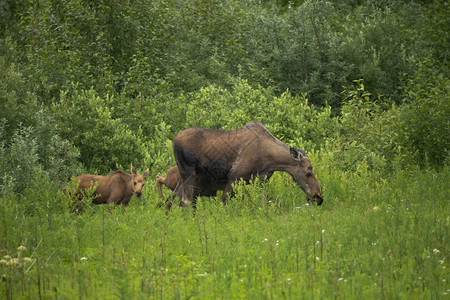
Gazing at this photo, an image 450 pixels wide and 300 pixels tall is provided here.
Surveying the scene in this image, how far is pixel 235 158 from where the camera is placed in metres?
12.2

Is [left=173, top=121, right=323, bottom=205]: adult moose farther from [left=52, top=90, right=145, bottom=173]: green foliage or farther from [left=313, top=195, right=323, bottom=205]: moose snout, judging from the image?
[left=52, top=90, right=145, bottom=173]: green foliage

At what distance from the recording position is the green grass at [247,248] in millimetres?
6871

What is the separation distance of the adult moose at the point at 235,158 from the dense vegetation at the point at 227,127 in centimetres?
45

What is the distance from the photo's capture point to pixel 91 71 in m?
21.4

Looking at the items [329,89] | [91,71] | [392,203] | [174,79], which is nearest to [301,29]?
[329,89]

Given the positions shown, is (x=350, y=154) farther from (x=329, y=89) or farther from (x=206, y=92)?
(x=329, y=89)

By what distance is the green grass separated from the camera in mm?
6871

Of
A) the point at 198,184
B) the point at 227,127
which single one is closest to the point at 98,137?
the point at 227,127

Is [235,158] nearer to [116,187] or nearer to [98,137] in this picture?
[116,187]

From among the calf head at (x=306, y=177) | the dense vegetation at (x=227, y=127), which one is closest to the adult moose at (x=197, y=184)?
the dense vegetation at (x=227, y=127)

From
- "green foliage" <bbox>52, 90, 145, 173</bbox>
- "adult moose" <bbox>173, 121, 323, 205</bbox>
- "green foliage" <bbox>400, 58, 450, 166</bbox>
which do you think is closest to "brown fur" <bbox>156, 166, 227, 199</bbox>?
"adult moose" <bbox>173, 121, 323, 205</bbox>

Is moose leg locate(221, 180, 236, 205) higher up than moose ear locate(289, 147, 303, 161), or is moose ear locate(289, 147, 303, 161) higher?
moose ear locate(289, 147, 303, 161)

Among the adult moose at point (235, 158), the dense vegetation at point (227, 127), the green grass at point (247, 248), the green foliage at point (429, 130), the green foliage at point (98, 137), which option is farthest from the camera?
the green foliage at point (98, 137)

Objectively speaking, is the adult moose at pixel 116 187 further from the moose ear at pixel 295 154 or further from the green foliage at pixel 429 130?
the green foliage at pixel 429 130
